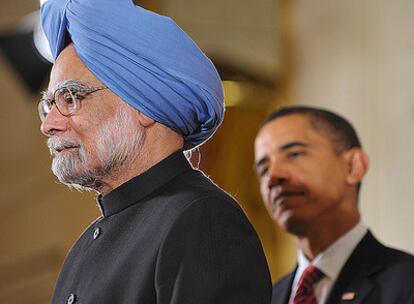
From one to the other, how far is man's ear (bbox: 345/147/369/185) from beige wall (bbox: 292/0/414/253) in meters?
0.94

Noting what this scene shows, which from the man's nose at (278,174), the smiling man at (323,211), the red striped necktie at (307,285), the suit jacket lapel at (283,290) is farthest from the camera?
the man's nose at (278,174)

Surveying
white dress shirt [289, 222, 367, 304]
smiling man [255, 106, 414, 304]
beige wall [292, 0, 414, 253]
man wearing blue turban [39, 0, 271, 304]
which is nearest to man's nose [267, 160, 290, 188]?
smiling man [255, 106, 414, 304]

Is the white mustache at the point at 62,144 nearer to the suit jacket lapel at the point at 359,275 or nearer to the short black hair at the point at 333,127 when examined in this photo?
the suit jacket lapel at the point at 359,275

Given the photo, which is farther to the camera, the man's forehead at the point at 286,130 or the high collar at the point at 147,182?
the man's forehead at the point at 286,130

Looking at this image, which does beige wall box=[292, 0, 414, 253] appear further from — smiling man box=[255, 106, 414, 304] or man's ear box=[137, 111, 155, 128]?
man's ear box=[137, 111, 155, 128]

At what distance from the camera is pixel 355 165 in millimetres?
3166

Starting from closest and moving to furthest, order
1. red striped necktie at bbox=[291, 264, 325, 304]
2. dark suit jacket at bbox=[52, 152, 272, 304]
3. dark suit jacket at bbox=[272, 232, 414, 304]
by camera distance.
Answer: dark suit jacket at bbox=[52, 152, 272, 304] < dark suit jacket at bbox=[272, 232, 414, 304] < red striped necktie at bbox=[291, 264, 325, 304]

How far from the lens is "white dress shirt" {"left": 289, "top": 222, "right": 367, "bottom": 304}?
9.43ft

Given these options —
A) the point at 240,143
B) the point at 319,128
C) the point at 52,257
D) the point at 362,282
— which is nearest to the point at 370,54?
the point at 240,143

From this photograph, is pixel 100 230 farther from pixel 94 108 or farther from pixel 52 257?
pixel 52 257

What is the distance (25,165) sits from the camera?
6543mm

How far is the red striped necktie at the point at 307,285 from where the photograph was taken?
2.86m

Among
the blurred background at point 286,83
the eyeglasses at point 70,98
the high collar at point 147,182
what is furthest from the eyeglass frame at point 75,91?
the blurred background at point 286,83

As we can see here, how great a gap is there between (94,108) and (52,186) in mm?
4571
